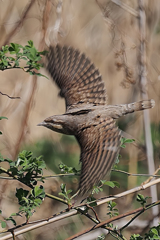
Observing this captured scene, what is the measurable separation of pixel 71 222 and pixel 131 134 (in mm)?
→ 789

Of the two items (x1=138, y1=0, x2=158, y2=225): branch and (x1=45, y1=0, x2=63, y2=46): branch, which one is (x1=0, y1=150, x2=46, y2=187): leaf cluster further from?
(x1=45, y1=0, x2=63, y2=46): branch

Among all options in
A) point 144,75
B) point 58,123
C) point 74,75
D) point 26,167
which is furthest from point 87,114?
point 144,75

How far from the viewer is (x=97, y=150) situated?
5.50ft

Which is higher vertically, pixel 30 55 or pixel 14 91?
pixel 14 91

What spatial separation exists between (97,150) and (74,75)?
0.78 m

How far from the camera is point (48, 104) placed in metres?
3.27

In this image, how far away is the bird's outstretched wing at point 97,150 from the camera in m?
1.42

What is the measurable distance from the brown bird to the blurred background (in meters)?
0.73

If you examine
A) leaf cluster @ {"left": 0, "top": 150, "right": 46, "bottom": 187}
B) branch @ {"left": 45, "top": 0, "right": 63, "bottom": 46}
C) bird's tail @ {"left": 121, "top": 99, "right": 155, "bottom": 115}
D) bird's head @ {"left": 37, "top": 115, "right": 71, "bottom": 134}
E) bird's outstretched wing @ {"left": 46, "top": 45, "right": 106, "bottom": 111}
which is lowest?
leaf cluster @ {"left": 0, "top": 150, "right": 46, "bottom": 187}

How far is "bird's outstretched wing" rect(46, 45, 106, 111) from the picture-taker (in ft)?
7.37

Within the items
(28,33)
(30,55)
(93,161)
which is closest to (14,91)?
(28,33)

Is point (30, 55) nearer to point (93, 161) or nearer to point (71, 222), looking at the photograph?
point (93, 161)

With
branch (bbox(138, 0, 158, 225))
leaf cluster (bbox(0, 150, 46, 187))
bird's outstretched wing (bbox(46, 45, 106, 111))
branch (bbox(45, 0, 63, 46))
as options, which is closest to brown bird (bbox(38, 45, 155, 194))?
bird's outstretched wing (bbox(46, 45, 106, 111))

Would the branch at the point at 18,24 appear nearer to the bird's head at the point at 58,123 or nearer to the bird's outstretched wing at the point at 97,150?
the bird's head at the point at 58,123
